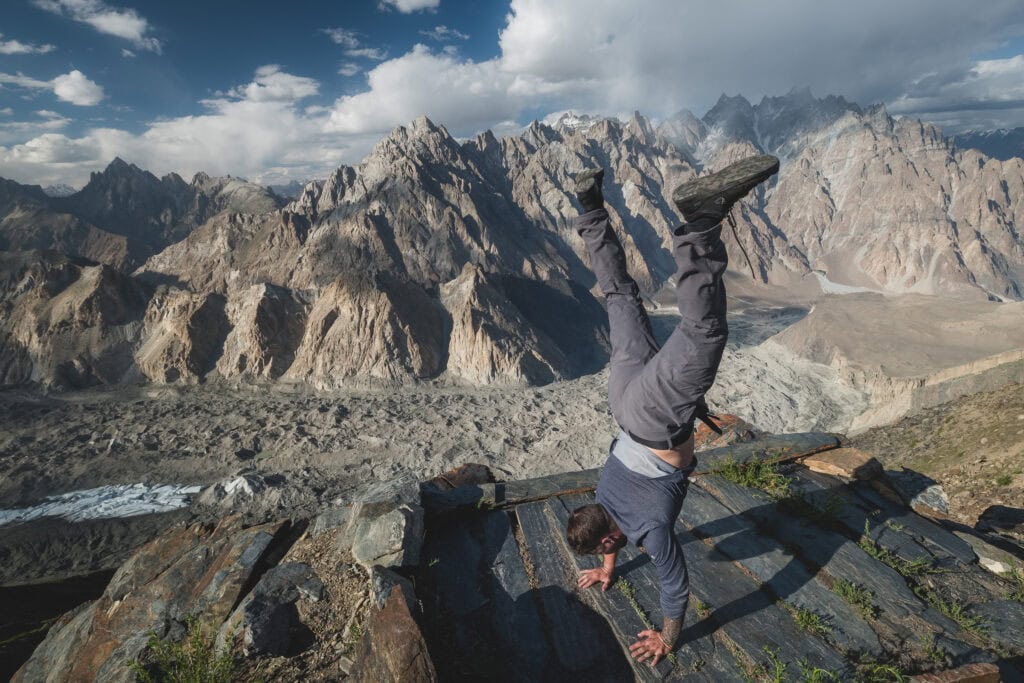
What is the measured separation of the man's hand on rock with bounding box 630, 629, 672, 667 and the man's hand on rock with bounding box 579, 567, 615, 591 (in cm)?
55

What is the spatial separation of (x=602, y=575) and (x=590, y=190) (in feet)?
9.20

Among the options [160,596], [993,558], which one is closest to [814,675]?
[993,558]

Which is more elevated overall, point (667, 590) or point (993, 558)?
point (667, 590)

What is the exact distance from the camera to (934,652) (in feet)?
9.16

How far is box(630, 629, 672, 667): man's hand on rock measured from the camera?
2.83m

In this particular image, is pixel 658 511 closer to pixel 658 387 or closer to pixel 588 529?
pixel 588 529

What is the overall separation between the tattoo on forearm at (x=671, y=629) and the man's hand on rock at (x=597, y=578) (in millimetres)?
614

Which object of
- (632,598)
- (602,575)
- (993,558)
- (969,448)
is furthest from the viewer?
(969,448)

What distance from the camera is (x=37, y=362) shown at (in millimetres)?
46188

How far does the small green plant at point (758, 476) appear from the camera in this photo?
463 cm

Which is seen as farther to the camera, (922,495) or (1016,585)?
(922,495)

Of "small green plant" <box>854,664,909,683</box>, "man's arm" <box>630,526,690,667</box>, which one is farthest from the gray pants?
"small green plant" <box>854,664,909,683</box>

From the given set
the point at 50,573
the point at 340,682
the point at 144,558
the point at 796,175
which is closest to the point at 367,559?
the point at 340,682

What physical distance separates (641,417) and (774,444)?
13.2 ft
